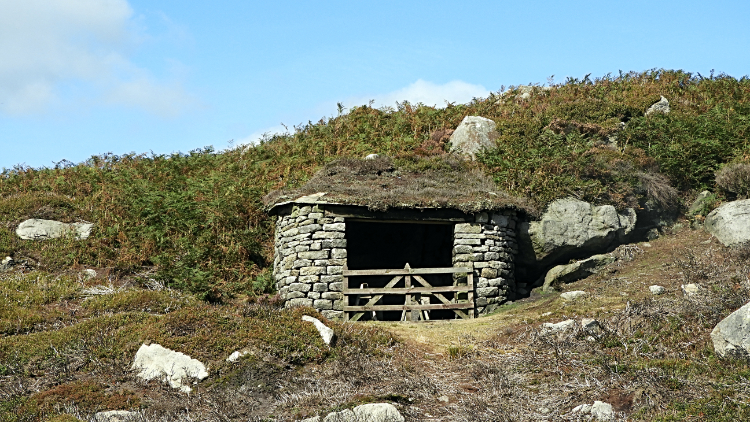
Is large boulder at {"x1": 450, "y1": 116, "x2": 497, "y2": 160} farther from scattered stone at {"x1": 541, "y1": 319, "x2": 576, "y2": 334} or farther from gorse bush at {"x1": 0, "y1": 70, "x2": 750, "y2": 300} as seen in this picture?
scattered stone at {"x1": 541, "y1": 319, "x2": 576, "y2": 334}

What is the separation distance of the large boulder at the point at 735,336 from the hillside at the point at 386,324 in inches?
8.0

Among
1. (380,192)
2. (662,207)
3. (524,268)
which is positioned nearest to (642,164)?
(662,207)

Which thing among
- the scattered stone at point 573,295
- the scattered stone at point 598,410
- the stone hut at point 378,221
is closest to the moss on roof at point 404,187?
the stone hut at point 378,221

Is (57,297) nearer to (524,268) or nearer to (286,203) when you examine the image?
(286,203)

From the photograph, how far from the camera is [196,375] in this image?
9734 mm

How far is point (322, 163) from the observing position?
2148 cm

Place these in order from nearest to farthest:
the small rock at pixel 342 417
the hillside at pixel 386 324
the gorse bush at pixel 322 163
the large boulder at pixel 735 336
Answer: the small rock at pixel 342 417 → the large boulder at pixel 735 336 → the hillside at pixel 386 324 → the gorse bush at pixel 322 163

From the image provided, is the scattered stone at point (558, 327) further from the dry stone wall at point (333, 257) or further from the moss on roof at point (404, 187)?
the moss on roof at point (404, 187)

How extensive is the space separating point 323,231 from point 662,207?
9.57 meters

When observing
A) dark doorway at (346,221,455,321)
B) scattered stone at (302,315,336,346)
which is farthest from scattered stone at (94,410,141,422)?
dark doorway at (346,221,455,321)

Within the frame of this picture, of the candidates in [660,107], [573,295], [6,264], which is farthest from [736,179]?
[6,264]

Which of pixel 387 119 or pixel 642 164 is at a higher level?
pixel 387 119

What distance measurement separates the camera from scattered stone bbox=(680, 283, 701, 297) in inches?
476

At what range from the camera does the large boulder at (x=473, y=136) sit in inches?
800
